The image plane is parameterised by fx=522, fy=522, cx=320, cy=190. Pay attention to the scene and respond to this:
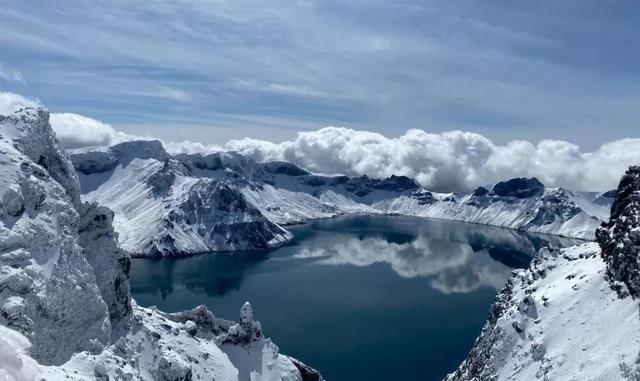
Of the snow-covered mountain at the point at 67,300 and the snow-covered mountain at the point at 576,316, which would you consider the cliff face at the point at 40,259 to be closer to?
the snow-covered mountain at the point at 67,300

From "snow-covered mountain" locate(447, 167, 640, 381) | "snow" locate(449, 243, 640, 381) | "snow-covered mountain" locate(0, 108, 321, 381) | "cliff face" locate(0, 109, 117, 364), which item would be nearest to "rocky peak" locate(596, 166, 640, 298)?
"snow-covered mountain" locate(447, 167, 640, 381)

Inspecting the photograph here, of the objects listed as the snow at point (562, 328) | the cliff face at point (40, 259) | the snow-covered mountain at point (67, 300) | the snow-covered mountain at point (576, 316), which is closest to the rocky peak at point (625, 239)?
the snow-covered mountain at point (576, 316)

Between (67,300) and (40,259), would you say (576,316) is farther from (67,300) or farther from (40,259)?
(40,259)

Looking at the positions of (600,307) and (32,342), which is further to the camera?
(600,307)

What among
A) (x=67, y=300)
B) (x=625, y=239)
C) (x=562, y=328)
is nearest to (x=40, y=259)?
(x=67, y=300)

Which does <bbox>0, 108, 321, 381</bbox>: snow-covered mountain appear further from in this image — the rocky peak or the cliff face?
the rocky peak

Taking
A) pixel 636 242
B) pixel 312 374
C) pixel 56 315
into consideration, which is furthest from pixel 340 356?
pixel 56 315

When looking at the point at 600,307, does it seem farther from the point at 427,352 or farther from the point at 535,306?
the point at 427,352
